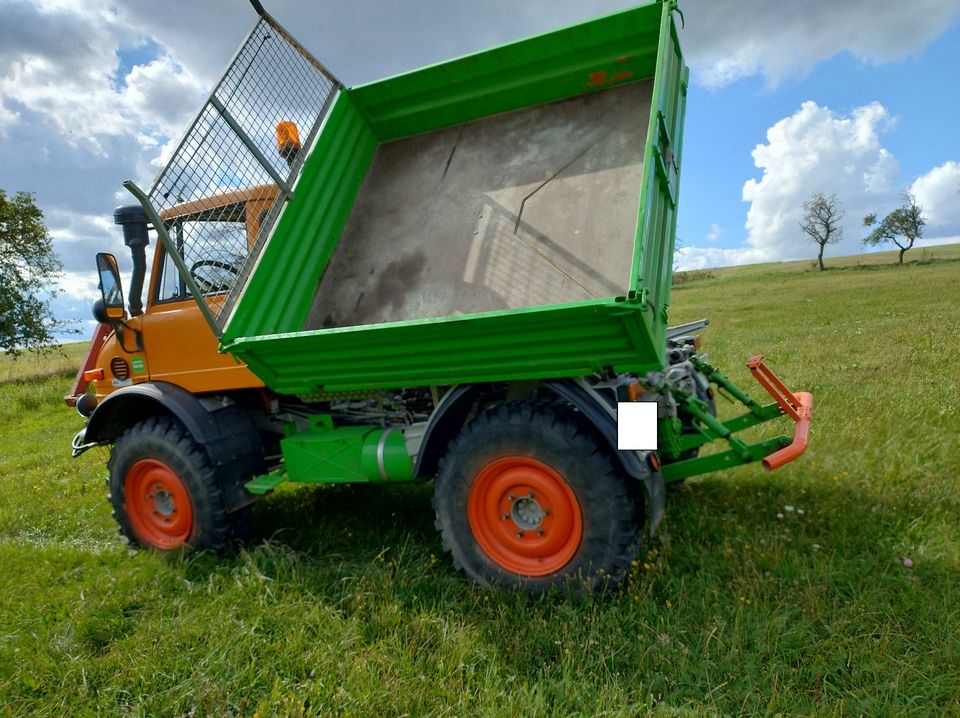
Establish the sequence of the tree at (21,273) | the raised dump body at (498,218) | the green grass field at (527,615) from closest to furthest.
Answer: the green grass field at (527,615) → the raised dump body at (498,218) → the tree at (21,273)

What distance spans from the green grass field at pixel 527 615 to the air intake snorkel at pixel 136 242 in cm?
172

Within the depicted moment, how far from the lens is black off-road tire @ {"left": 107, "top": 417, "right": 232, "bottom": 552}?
12.1ft

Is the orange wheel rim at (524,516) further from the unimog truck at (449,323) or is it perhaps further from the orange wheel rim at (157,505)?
the orange wheel rim at (157,505)

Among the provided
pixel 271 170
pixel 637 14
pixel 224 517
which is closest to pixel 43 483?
pixel 224 517

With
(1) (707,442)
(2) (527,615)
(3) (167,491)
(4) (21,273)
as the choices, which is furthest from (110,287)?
(4) (21,273)

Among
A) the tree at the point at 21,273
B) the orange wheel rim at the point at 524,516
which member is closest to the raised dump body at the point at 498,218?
the orange wheel rim at the point at 524,516

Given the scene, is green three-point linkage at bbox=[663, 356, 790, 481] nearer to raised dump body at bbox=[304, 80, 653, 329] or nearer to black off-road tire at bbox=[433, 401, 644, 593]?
black off-road tire at bbox=[433, 401, 644, 593]

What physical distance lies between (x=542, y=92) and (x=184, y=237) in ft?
A: 8.34

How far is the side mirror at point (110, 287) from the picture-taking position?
387 cm

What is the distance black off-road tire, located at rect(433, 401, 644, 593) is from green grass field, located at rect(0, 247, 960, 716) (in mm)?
127

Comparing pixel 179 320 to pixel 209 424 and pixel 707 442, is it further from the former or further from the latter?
pixel 707 442

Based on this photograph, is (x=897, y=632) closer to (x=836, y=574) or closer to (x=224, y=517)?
(x=836, y=574)

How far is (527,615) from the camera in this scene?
284 cm

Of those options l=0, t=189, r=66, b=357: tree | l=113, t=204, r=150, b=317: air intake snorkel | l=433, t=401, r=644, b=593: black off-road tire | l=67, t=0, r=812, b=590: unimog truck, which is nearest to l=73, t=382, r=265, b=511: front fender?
l=67, t=0, r=812, b=590: unimog truck
